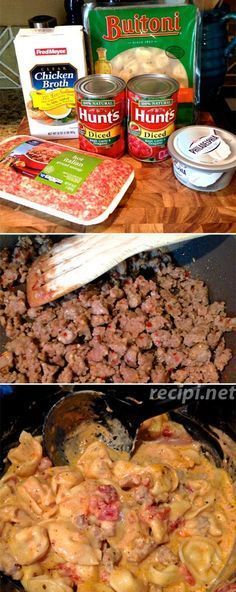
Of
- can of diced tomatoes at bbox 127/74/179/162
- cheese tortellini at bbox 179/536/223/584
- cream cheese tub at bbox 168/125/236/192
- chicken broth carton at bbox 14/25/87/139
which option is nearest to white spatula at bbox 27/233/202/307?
cream cheese tub at bbox 168/125/236/192

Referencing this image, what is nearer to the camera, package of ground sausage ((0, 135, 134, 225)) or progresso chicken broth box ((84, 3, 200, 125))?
package of ground sausage ((0, 135, 134, 225))

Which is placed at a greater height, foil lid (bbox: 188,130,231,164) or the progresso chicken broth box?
the progresso chicken broth box

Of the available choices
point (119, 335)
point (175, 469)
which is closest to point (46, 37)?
point (119, 335)

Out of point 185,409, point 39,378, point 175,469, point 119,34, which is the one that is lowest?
point 175,469

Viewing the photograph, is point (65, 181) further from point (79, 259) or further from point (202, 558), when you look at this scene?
point (202, 558)

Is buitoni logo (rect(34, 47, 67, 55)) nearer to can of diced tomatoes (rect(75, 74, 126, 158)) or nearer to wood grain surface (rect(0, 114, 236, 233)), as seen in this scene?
can of diced tomatoes (rect(75, 74, 126, 158))

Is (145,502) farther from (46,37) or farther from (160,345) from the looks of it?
(46,37)
